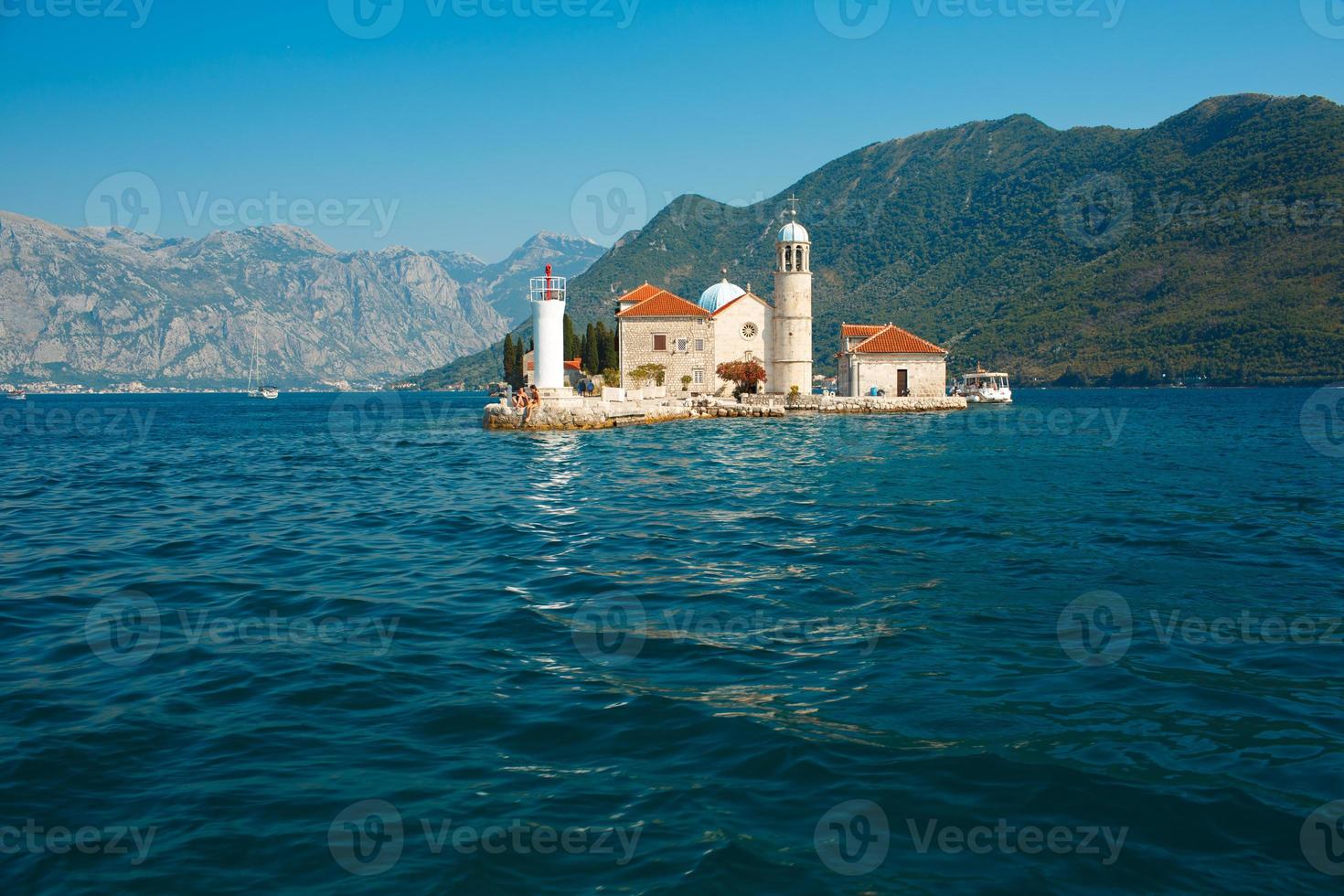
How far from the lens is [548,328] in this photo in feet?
124

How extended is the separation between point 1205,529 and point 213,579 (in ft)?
49.1

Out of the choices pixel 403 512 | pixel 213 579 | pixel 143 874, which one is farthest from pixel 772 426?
pixel 143 874

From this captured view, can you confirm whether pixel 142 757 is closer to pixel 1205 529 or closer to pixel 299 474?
pixel 1205 529

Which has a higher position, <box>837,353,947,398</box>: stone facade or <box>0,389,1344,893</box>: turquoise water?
<box>837,353,947,398</box>: stone facade

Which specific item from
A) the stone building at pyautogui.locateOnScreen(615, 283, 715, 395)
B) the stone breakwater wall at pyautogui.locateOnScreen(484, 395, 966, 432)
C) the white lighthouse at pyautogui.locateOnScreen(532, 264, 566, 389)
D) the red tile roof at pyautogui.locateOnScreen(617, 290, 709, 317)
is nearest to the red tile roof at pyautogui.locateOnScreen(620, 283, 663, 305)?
the red tile roof at pyautogui.locateOnScreen(617, 290, 709, 317)

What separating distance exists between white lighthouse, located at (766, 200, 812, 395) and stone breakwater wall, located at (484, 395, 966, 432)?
2153mm

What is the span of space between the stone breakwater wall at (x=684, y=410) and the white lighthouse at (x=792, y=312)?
215 cm

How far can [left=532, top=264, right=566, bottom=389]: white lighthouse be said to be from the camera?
37.0 meters

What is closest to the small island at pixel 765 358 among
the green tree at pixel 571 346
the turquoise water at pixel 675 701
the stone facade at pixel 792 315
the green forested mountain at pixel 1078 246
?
the stone facade at pixel 792 315

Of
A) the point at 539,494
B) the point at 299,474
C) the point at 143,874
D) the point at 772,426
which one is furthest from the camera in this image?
the point at 772,426

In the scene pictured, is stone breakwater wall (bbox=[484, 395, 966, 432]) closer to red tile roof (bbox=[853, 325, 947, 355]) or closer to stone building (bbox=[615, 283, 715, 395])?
red tile roof (bbox=[853, 325, 947, 355])

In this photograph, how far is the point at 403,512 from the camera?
52.6 ft

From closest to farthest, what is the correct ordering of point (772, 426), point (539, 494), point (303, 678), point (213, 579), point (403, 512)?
point (303, 678)
point (213, 579)
point (403, 512)
point (539, 494)
point (772, 426)

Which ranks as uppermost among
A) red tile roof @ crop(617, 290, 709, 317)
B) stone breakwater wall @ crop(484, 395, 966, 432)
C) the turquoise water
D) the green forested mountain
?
the green forested mountain
